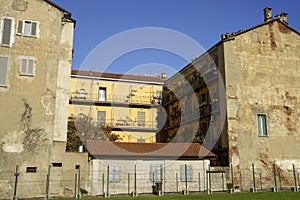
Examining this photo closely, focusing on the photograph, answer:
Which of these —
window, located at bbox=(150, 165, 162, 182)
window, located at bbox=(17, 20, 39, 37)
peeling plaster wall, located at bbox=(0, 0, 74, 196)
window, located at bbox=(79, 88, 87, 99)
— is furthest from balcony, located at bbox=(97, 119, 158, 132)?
window, located at bbox=(17, 20, 39, 37)

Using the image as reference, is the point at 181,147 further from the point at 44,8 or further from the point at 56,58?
the point at 44,8

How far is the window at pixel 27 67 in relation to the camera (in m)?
22.9

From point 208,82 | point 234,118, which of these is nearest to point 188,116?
point 208,82

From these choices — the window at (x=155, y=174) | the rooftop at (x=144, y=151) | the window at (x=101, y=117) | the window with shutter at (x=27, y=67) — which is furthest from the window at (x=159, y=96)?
the window with shutter at (x=27, y=67)

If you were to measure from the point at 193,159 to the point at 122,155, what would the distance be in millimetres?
5619

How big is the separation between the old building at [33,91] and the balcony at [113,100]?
56.5 feet

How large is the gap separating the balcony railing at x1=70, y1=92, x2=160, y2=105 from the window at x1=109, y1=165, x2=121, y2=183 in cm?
1874

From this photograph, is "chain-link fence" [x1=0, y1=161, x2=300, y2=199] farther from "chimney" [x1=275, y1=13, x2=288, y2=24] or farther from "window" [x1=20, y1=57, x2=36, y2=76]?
"chimney" [x1=275, y1=13, x2=288, y2=24]

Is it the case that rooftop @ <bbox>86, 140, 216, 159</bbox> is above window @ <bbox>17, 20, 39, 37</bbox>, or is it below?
below

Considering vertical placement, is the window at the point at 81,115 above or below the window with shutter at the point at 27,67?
below

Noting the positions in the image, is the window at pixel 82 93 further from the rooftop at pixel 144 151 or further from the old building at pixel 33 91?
the old building at pixel 33 91

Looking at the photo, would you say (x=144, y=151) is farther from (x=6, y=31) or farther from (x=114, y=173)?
(x=6, y=31)

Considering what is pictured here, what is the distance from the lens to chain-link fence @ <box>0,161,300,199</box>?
2125 centimetres

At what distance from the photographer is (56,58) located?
23891mm
